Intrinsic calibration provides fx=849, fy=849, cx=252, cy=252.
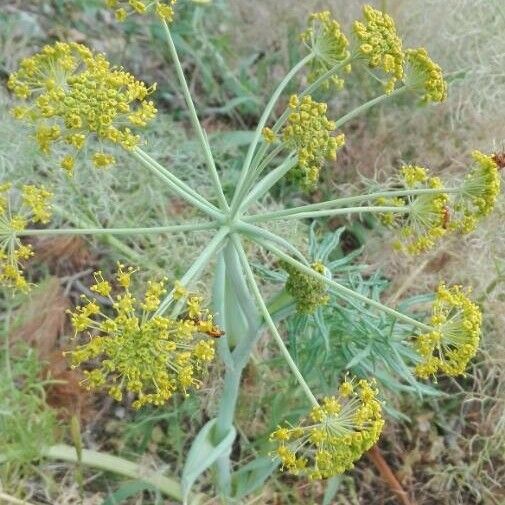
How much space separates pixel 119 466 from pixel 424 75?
3.48ft

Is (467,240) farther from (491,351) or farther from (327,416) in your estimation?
(327,416)

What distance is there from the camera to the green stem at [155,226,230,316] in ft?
3.74

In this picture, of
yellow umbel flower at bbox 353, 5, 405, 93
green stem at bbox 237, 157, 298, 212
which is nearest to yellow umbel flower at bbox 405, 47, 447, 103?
yellow umbel flower at bbox 353, 5, 405, 93

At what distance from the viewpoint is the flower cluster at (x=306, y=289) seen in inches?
51.4

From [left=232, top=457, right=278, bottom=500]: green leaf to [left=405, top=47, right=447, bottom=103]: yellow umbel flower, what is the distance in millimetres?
800

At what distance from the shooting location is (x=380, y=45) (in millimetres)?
1271

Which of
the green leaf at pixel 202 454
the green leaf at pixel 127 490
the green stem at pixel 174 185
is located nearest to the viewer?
the green stem at pixel 174 185

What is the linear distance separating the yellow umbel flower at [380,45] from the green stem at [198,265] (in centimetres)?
34

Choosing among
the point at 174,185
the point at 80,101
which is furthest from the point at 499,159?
the point at 80,101

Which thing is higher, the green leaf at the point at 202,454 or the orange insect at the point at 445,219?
the orange insect at the point at 445,219

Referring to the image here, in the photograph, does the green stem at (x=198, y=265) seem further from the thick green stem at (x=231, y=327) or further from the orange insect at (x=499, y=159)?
the orange insect at (x=499, y=159)

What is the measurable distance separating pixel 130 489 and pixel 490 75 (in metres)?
1.40

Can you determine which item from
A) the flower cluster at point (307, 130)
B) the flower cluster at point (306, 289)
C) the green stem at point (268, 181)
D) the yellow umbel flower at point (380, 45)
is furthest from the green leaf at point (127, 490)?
the yellow umbel flower at point (380, 45)

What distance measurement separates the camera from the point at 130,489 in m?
1.72
